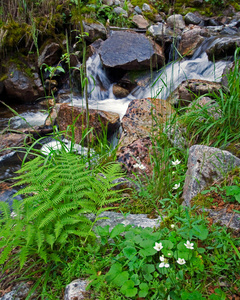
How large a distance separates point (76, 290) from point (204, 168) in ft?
4.17

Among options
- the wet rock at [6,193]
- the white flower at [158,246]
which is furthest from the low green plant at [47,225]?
the wet rock at [6,193]

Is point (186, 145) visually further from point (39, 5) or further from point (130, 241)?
point (39, 5)

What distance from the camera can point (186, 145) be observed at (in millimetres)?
2582

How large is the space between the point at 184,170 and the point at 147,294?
126cm

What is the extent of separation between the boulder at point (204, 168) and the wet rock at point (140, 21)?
838 cm

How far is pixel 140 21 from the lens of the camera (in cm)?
911

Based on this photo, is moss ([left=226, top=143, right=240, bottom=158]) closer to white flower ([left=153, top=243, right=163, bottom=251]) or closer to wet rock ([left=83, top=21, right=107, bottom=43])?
white flower ([left=153, top=243, right=163, bottom=251])

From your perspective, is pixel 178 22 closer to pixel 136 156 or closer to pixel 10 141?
pixel 10 141

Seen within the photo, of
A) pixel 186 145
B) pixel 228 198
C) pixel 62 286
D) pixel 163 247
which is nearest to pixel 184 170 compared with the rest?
pixel 186 145

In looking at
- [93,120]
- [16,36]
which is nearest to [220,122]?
[93,120]

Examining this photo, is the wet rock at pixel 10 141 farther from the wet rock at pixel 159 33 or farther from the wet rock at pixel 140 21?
the wet rock at pixel 140 21

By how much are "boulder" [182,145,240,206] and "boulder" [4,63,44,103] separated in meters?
6.12

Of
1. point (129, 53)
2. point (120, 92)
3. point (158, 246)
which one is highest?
point (129, 53)

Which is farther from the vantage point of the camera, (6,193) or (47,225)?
(6,193)
